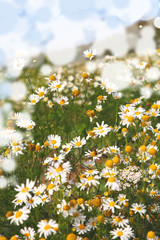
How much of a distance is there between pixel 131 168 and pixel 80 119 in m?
2.40

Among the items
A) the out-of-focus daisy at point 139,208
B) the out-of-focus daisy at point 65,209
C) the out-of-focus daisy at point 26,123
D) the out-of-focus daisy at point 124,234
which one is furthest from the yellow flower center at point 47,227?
the out-of-focus daisy at point 26,123

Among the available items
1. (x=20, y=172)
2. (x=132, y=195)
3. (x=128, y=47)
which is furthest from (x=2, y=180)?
(x=128, y=47)

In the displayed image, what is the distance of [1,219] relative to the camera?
2105 mm

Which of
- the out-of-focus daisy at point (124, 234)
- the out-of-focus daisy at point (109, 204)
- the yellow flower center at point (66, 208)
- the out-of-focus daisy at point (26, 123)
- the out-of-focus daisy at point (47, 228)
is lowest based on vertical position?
the out-of-focus daisy at point (124, 234)

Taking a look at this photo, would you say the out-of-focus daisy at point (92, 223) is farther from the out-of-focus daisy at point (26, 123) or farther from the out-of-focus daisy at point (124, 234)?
the out-of-focus daisy at point (26, 123)

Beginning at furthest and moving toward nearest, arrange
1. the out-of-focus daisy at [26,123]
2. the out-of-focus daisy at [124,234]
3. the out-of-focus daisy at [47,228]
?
the out-of-focus daisy at [26,123]
the out-of-focus daisy at [124,234]
the out-of-focus daisy at [47,228]

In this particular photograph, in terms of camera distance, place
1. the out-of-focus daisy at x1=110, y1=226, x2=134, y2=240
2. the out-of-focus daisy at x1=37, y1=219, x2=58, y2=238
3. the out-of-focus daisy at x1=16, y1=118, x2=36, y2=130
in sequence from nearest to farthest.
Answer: the out-of-focus daisy at x1=37, y1=219, x2=58, y2=238 < the out-of-focus daisy at x1=110, y1=226, x2=134, y2=240 < the out-of-focus daisy at x1=16, y1=118, x2=36, y2=130

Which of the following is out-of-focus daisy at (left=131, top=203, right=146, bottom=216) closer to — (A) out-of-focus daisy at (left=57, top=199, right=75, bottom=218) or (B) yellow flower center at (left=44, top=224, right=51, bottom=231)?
(A) out-of-focus daisy at (left=57, top=199, right=75, bottom=218)

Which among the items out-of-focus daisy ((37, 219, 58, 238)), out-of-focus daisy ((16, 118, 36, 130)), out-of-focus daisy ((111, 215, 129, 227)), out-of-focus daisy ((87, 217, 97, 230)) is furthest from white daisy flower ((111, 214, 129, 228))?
out-of-focus daisy ((16, 118, 36, 130))

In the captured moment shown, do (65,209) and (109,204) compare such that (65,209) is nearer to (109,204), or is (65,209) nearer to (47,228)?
(47,228)

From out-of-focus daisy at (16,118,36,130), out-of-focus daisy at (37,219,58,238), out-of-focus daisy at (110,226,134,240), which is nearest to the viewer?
out-of-focus daisy at (37,219,58,238)

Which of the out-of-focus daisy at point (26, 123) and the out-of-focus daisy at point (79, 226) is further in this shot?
the out-of-focus daisy at point (26, 123)

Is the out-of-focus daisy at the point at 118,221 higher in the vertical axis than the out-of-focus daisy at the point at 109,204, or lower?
lower

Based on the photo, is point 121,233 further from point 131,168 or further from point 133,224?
point 131,168
